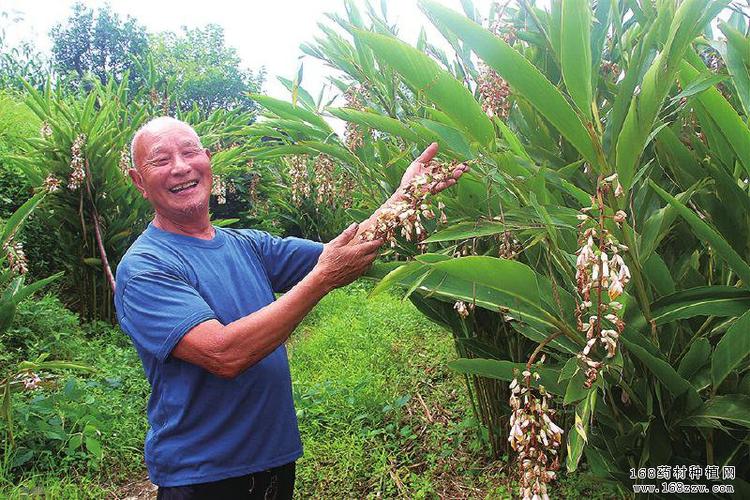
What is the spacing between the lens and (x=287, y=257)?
73.0 inches

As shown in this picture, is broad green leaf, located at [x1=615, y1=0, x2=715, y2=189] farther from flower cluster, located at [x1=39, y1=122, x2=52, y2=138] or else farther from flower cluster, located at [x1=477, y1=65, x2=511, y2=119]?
flower cluster, located at [x1=39, y1=122, x2=52, y2=138]

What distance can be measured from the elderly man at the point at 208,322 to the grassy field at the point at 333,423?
862 millimetres

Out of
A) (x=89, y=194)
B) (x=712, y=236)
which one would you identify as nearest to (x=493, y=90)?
(x=712, y=236)

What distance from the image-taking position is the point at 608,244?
0.74 m

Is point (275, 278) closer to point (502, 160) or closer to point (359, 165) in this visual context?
point (359, 165)

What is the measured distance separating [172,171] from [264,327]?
1.89 ft

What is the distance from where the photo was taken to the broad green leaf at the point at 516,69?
824 mm

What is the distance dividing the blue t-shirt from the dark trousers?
0.03m

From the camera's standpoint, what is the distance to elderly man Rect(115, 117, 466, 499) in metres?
1.36

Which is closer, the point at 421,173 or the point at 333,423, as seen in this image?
the point at 421,173

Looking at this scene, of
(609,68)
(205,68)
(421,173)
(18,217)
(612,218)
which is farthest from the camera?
(205,68)

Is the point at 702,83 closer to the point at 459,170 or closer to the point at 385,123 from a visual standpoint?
the point at 459,170

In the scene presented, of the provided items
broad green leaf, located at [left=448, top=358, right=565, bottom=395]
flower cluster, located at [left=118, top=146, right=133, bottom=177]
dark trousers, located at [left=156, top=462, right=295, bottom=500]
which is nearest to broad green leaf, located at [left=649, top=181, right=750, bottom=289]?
broad green leaf, located at [left=448, top=358, right=565, bottom=395]

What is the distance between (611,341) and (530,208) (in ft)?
0.94
